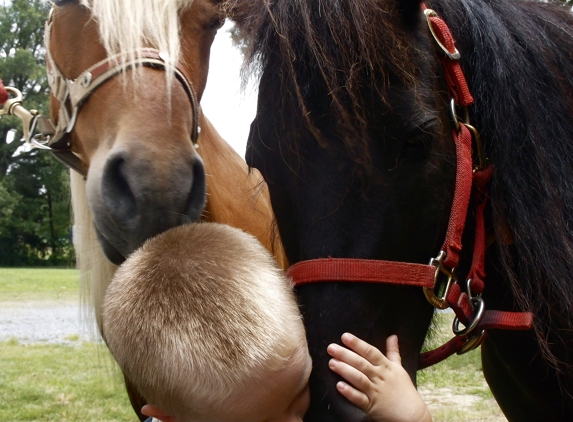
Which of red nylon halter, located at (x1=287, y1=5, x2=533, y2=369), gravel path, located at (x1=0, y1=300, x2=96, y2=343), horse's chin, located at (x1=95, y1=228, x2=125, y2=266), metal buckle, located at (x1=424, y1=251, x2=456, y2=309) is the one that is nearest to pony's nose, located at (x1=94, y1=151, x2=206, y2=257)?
horse's chin, located at (x1=95, y1=228, x2=125, y2=266)

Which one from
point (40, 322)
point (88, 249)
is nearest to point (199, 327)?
point (88, 249)

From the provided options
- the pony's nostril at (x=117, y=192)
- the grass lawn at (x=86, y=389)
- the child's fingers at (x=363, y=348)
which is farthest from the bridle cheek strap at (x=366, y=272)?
the grass lawn at (x=86, y=389)

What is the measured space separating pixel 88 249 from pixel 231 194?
26.1 inches

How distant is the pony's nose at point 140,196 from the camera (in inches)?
67.1

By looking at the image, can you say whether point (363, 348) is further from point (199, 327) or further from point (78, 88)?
point (78, 88)

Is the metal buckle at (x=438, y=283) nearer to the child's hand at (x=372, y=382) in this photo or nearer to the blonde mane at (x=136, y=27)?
the child's hand at (x=372, y=382)

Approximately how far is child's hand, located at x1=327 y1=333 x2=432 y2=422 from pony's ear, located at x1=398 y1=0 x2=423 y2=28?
77 cm

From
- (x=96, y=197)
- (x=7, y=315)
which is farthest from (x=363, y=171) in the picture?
(x=7, y=315)

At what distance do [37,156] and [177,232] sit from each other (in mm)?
32537

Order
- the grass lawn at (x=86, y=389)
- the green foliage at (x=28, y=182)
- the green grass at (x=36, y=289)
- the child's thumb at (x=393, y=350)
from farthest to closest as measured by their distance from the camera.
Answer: the green foliage at (x=28, y=182)
the green grass at (x=36, y=289)
the grass lawn at (x=86, y=389)
the child's thumb at (x=393, y=350)

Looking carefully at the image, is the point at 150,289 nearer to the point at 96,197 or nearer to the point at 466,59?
the point at 96,197

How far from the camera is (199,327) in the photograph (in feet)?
3.71

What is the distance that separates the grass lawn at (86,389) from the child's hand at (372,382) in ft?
6.72

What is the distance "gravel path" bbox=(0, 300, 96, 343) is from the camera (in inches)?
319
